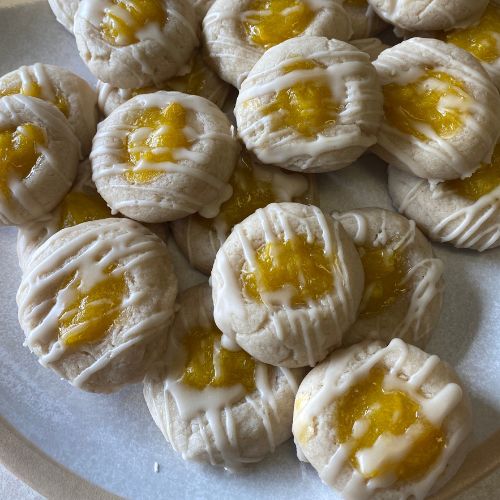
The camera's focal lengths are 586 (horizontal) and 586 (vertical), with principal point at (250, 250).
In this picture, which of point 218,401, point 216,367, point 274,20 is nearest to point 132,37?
point 274,20

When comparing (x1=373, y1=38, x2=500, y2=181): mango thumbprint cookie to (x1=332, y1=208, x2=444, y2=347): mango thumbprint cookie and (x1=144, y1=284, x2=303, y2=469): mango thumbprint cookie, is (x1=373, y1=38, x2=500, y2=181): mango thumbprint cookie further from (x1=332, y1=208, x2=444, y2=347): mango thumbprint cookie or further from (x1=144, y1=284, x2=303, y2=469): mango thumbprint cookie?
(x1=144, y1=284, x2=303, y2=469): mango thumbprint cookie

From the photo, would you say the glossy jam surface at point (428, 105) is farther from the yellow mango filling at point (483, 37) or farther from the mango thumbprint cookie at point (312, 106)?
the yellow mango filling at point (483, 37)

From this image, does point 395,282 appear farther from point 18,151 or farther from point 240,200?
point 18,151

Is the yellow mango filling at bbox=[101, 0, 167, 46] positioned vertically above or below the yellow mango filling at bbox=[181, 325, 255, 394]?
above

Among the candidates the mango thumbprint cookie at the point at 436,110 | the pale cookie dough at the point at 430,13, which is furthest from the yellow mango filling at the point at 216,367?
the pale cookie dough at the point at 430,13

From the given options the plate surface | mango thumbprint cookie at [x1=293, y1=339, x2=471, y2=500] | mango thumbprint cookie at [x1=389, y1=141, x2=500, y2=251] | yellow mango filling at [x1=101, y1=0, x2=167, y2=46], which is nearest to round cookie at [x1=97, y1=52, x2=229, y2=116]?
yellow mango filling at [x1=101, y1=0, x2=167, y2=46]

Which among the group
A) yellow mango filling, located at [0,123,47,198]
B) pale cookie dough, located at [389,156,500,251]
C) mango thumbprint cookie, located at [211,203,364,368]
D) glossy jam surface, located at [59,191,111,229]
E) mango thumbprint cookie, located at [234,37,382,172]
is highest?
yellow mango filling, located at [0,123,47,198]

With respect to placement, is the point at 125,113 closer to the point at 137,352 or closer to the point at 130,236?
the point at 130,236
